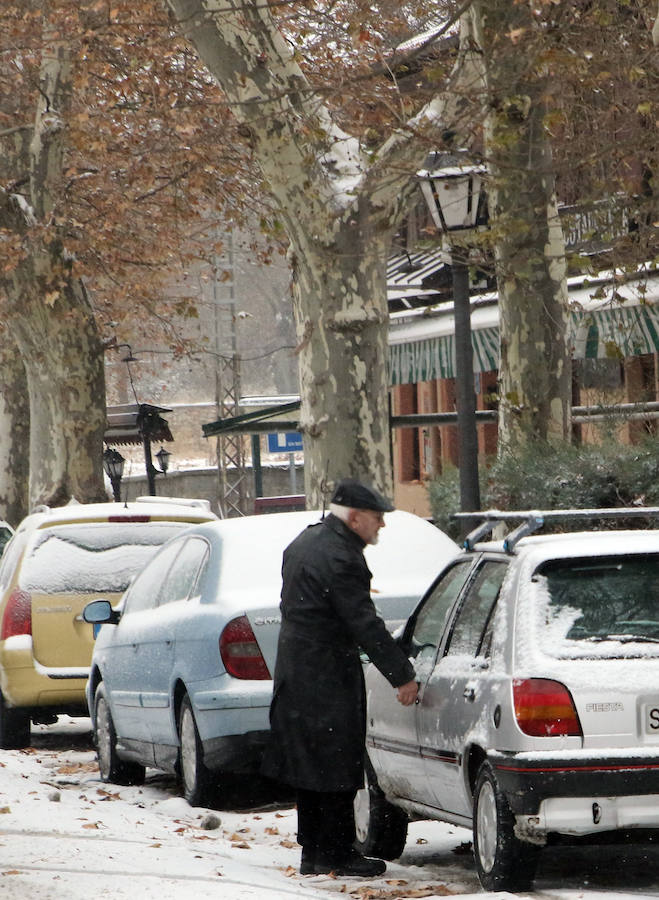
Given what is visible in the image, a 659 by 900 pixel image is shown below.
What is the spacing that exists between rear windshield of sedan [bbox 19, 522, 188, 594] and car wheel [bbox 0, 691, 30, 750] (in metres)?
1.05

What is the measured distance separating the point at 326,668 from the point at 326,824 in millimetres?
696

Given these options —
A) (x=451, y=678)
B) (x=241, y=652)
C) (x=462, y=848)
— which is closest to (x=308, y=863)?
(x=462, y=848)

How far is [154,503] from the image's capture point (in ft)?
45.2

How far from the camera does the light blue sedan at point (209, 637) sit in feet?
31.3

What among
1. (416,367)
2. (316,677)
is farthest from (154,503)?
(416,367)

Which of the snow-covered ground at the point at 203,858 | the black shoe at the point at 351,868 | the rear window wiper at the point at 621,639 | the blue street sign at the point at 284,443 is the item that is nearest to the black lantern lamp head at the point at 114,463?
the blue street sign at the point at 284,443

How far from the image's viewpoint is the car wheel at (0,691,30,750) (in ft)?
44.4

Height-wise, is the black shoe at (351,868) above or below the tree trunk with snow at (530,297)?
below

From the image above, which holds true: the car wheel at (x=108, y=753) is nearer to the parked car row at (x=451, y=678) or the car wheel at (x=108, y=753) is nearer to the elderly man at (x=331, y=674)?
the parked car row at (x=451, y=678)

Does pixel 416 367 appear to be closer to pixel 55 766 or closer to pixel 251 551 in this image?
pixel 55 766

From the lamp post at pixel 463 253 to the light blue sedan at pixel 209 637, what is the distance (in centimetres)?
278

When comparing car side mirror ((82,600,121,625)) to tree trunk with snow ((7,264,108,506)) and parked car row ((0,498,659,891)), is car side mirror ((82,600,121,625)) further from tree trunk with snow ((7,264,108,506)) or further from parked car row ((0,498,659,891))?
tree trunk with snow ((7,264,108,506))

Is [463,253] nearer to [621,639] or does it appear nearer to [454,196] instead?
[454,196]

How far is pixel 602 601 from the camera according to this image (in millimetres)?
6750
